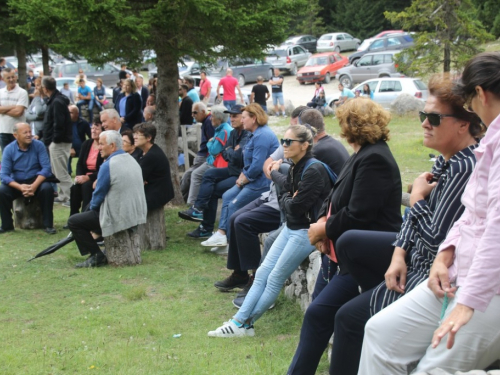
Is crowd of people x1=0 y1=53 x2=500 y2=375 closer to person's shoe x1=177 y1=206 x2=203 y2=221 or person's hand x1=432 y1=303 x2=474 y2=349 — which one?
person's hand x1=432 y1=303 x2=474 y2=349

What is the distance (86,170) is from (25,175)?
1.31m

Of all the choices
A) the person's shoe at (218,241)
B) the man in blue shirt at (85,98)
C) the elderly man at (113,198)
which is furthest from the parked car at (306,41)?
the elderly man at (113,198)

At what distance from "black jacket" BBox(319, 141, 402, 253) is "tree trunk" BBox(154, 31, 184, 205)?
7186mm

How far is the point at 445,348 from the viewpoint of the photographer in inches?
113

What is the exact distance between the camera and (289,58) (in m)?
41.1

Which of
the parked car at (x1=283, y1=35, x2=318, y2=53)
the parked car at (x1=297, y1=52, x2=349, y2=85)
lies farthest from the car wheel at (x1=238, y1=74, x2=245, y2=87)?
the parked car at (x1=283, y1=35, x2=318, y2=53)

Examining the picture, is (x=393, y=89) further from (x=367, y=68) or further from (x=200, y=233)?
(x=200, y=233)

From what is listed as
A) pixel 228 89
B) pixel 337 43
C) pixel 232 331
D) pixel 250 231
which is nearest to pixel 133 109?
pixel 250 231

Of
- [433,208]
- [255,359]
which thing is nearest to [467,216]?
[433,208]

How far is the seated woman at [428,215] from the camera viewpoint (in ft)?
11.0

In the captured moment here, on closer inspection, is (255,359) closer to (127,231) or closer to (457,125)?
(457,125)

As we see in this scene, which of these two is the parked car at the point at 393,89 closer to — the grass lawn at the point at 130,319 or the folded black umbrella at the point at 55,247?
the grass lawn at the point at 130,319

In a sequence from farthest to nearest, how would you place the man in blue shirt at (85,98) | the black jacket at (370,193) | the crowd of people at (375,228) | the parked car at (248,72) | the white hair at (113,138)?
the parked car at (248,72) → the man in blue shirt at (85,98) → the white hair at (113,138) → the black jacket at (370,193) → the crowd of people at (375,228)

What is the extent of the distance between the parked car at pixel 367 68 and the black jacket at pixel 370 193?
29.4 meters
